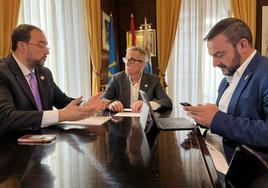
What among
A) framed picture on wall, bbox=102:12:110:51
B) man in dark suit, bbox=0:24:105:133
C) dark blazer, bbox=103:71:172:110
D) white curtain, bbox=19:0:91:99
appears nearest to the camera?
man in dark suit, bbox=0:24:105:133

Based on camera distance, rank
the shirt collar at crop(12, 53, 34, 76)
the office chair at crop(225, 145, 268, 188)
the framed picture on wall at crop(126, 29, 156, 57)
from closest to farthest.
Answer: the office chair at crop(225, 145, 268, 188), the shirt collar at crop(12, 53, 34, 76), the framed picture on wall at crop(126, 29, 156, 57)

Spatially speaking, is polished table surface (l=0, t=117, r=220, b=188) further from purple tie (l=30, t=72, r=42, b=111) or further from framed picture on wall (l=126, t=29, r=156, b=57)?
framed picture on wall (l=126, t=29, r=156, b=57)

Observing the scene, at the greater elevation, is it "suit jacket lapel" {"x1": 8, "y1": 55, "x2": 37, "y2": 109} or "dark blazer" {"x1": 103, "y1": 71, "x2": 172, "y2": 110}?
"suit jacket lapel" {"x1": 8, "y1": 55, "x2": 37, "y2": 109}

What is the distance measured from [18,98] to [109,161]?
3.17 feet

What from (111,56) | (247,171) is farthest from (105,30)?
(247,171)

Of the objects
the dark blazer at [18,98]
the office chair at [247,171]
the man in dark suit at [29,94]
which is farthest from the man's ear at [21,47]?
the office chair at [247,171]

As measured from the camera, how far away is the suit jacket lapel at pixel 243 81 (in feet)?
4.69

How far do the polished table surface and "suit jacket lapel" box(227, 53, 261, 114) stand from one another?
24 cm

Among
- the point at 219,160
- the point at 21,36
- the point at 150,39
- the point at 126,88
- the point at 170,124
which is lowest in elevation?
the point at 219,160

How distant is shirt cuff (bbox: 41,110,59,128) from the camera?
5.21 ft

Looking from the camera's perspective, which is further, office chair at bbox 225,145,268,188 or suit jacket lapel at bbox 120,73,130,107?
suit jacket lapel at bbox 120,73,130,107

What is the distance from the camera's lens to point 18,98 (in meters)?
1.71

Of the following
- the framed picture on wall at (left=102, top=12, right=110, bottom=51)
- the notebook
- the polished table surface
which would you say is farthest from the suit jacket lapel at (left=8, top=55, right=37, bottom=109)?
the framed picture on wall at (left=102, top=12, right=110, bottom=51)

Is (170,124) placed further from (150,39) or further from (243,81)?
(150,39)
